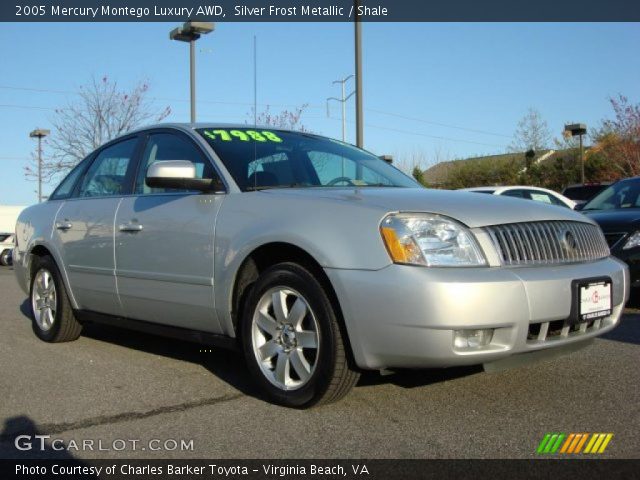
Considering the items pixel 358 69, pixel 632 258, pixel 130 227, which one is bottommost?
pixel 632 258

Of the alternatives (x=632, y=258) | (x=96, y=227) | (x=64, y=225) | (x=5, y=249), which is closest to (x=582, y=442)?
(x=96, y=227)

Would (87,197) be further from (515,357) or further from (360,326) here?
(515,357)

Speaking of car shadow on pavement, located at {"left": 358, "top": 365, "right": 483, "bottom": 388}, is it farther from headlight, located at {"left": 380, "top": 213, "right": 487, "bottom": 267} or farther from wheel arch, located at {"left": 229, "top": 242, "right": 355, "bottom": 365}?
headlight, located at {"left": 380, "top": 213, "right": 487, "bottom": 267}

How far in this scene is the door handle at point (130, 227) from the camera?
→ 15.1 feet

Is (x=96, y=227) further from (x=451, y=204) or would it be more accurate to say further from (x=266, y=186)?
(x=451, y=204)

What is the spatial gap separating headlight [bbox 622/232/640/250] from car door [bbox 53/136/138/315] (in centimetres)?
450

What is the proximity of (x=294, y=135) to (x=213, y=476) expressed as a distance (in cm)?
275

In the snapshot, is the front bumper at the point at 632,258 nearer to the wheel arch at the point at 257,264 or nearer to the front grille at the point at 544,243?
the front grille at the point at 544,243

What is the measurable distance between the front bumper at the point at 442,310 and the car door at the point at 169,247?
107 centimetres

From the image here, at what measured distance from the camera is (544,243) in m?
3.57

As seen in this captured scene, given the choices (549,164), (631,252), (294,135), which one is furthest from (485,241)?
(549,164)

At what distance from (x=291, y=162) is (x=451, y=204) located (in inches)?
53.8

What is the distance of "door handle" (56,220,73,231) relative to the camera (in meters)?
5.41

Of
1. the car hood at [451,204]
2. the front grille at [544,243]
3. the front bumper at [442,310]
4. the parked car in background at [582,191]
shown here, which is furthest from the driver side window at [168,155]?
the parked car in background at [582,191]
